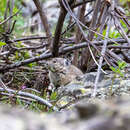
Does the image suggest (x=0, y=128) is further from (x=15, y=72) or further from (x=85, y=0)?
(x=15, y=72)

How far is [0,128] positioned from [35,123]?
0.25 ft

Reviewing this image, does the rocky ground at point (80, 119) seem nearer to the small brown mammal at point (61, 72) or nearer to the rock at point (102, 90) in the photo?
the rock at point (102, 90)

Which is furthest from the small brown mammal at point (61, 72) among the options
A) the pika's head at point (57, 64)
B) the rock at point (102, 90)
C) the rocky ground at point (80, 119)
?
the rocky ground at point (80, 119)

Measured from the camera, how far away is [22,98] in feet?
5.15

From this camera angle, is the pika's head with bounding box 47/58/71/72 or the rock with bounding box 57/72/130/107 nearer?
the rock with bounding box 57/72/130/107

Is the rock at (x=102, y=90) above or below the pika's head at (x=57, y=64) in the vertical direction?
below

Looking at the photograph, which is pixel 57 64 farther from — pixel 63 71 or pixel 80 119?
pixel 80 119

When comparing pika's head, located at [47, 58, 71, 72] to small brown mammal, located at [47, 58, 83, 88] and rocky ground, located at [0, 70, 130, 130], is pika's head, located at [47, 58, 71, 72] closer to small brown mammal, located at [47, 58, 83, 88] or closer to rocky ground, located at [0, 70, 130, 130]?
small brown mammal, located at [47, 58, 83, 88]

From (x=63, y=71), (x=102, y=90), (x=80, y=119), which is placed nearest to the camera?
(x=80, y=119)

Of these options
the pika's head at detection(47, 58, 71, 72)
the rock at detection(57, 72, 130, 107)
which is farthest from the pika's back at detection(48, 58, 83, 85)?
the rock at detection(57, 72, 130, 107)

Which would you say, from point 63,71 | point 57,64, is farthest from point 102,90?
point 57,64

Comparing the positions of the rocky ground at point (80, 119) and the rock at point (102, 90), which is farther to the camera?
the rock at point (102, 90)

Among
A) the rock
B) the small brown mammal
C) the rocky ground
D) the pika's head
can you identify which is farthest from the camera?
the pika's head

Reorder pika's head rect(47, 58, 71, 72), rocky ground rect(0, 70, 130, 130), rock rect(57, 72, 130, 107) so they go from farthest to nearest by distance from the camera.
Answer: pika's head rect(47, 58, 71, 72) < rock rect(57, 72, 130, 107) < rocky ground rect(0, 70, 130, 130)
